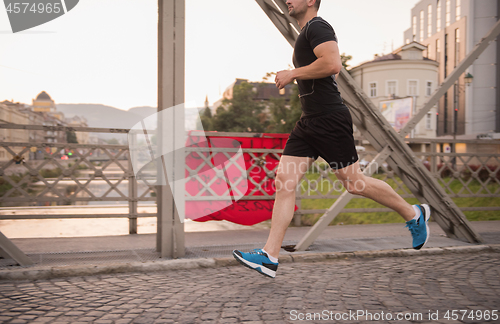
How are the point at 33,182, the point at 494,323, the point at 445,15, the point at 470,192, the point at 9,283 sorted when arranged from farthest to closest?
the point at 445,15 < the point at 470,192 < the point at 33,182 < the point at 9,283 < the point at 494,323

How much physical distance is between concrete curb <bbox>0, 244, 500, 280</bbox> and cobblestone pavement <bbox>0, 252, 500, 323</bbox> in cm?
9

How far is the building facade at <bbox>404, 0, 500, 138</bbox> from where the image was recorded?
45562 millimetres

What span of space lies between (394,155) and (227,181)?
2.54m

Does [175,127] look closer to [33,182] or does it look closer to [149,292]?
[149,292]

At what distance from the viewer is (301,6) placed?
3496 millimetres

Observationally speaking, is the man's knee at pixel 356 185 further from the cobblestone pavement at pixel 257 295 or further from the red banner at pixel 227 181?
the red banner at pixel 227 181

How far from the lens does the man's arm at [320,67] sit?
10.6 ft

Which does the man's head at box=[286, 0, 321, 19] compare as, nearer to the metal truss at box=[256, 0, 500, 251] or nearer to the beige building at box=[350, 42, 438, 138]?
the metal truss at box=[256, 0, 500, 251]

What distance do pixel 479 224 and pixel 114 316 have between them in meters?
6.47

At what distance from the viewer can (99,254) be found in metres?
4.41

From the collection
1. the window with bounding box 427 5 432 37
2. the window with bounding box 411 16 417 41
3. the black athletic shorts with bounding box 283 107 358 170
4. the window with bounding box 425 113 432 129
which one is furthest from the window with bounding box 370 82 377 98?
the black athletic shorts with bounding box 283 107 358 170

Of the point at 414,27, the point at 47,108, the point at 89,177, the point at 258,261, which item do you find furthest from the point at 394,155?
the point at 414,27

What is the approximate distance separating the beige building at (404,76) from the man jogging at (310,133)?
50.2 metres

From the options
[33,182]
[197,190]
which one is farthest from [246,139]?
[33,182]
